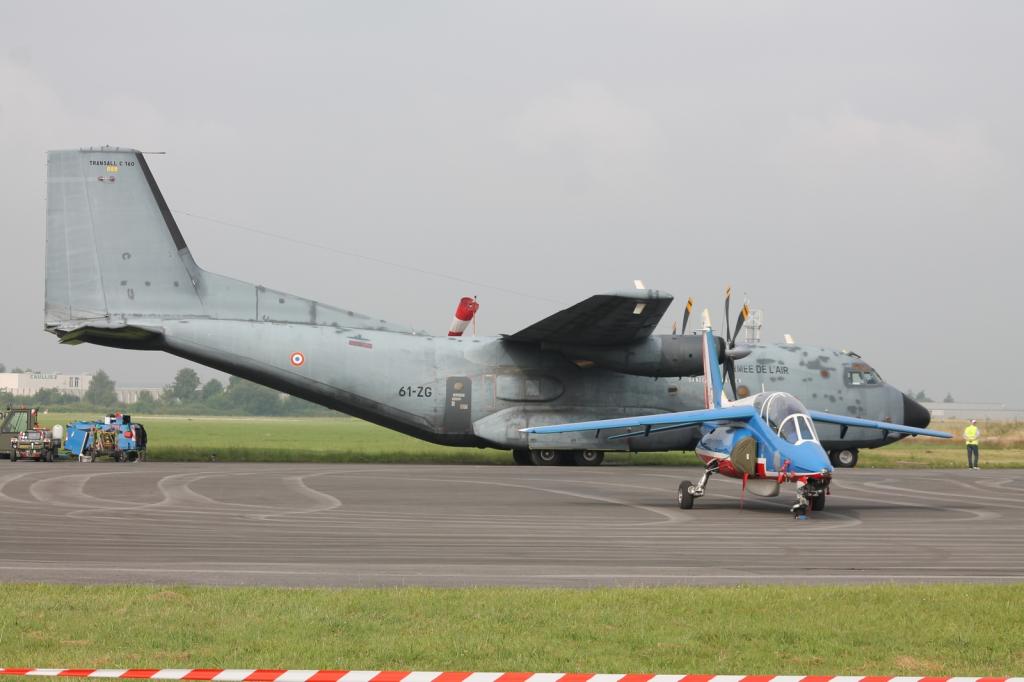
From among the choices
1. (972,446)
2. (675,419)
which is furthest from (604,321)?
(972,446)

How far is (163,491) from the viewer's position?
74.9 feet

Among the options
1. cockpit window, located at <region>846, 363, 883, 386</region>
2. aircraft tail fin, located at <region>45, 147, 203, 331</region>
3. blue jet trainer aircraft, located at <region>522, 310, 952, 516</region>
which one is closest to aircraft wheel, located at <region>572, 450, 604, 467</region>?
cockpit window, located at <region>846, 363, 883, 386</region>

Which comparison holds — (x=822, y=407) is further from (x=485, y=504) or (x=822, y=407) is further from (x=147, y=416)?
(x=147, y=416)

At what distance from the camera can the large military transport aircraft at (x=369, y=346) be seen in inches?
1321

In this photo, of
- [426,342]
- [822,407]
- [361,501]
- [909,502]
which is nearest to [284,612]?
[361,501]

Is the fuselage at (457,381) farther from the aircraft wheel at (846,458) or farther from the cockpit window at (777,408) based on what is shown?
the cockpit window at (777,408)

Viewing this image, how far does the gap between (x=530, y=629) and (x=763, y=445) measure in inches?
495

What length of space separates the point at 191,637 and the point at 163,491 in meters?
14.9

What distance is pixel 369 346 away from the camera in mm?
35125

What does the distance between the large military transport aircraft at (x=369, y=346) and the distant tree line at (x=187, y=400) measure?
6140 centimetres

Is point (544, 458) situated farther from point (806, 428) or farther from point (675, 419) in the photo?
point (806, 428)

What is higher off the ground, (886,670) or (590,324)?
(590,324)

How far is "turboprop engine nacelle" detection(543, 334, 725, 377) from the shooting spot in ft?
113

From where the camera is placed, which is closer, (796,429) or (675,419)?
(796,429)
